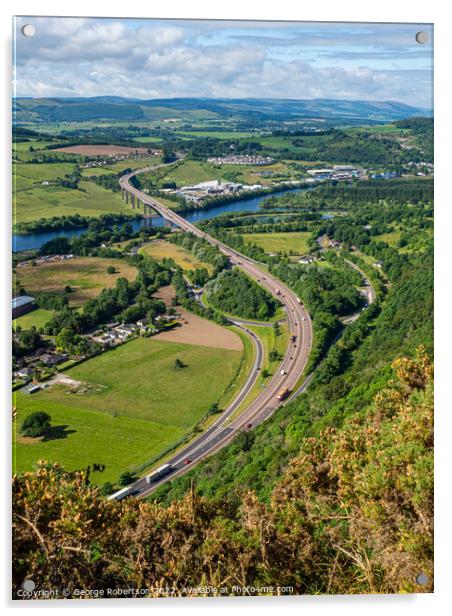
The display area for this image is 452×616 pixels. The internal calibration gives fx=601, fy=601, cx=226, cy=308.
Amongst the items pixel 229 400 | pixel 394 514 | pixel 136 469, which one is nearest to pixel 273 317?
pixel 229 400

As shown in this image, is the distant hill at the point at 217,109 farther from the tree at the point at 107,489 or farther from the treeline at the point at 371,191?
the tree at the point at 107,489

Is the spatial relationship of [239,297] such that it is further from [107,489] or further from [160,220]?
[107,489]

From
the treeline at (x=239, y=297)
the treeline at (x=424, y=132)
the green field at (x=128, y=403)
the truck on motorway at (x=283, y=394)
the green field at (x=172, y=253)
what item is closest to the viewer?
the green field at (x=128, y=403)

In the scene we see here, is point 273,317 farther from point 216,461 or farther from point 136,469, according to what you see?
point 136,469

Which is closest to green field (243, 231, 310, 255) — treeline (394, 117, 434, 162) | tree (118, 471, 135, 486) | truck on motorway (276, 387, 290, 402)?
treeline (394, 117, 434, 162)

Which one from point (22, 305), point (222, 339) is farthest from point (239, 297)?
point (22, 305)

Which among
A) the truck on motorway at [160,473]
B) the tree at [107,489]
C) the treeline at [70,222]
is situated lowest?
the tree at [107,489]

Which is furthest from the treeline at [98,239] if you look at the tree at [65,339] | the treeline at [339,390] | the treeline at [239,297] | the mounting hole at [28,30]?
the treeline at [339,390]
